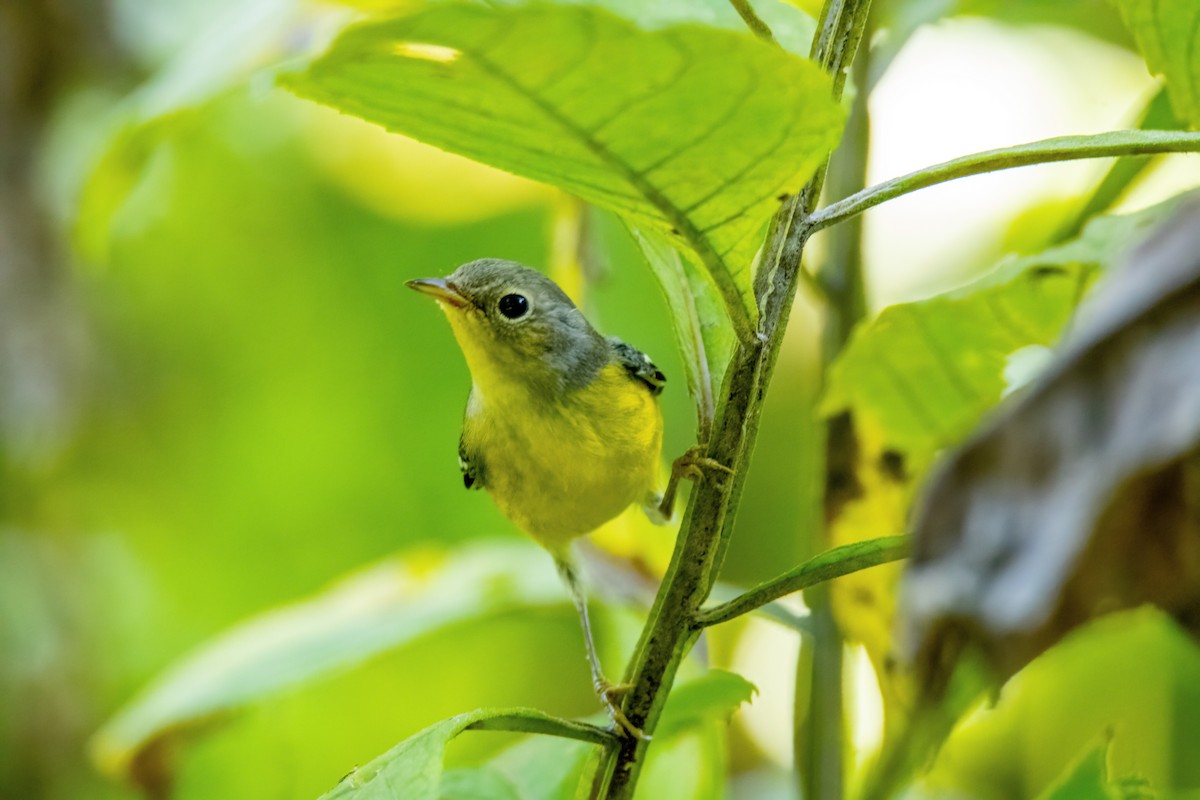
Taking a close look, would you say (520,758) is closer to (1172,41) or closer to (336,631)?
(336,631)

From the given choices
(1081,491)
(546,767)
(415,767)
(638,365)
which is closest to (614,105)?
(1081,491)

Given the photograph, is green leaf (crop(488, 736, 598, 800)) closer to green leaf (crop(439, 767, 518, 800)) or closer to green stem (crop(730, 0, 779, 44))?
green leaf (crop(439, 767, 518, 800))

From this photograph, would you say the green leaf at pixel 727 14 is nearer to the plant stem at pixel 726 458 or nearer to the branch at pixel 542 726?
the plant stem at pixel 726 458

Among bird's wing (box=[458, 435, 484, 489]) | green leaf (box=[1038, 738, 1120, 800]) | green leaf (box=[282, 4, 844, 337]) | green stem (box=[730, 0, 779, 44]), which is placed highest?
bird's wing (box=[458, 435, 484, 489])

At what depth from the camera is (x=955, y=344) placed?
1.60 meters

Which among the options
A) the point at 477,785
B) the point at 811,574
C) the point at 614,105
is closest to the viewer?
the point at 614,105

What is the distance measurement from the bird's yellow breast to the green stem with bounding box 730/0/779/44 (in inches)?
48.2

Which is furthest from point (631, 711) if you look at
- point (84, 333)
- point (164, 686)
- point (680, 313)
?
point (84, 333)

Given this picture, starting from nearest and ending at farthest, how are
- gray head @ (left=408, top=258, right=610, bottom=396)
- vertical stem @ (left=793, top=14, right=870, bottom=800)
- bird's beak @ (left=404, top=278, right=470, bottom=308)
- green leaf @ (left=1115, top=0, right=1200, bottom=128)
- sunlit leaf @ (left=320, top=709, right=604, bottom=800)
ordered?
sunlit leaf @ (left=320, top=709, right=604, bottom=800) < green leaf @ (left=1115, top=0, right=1200, bottom=128) < vertical stem @ (left=793, top=14, right=870, bottom=800) < bird's beak @ (left=404, top=278, right=470, bottom=308) < gray head @ (left=408, top=258, right=610, bottom=396)

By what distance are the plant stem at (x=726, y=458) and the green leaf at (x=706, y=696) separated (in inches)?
13.2

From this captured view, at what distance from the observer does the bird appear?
7.69 ft

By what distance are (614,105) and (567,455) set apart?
1.44 m

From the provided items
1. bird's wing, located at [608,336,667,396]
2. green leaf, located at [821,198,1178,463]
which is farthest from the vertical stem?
bird's wing, located at [608,336,667,396]

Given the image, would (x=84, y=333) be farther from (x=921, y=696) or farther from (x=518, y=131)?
(x=921, y=696)
